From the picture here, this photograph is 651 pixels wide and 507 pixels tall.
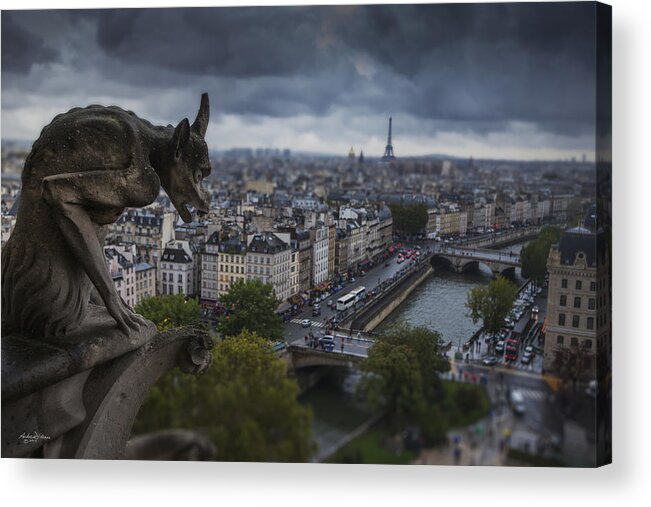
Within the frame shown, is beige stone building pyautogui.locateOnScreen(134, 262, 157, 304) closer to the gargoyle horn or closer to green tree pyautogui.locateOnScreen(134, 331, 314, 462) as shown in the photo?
green tree pyautogui.locateOnScreen(134, 331, 314, 462)

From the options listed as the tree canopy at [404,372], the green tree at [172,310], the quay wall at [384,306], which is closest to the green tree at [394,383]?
the tree canopy at [404,372]

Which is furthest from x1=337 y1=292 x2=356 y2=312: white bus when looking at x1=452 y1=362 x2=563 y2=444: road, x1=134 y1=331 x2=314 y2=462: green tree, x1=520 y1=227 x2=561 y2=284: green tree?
x1=520 y1=227 x2=561 y2=284: green tree

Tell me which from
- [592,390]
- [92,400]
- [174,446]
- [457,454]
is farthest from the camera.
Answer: [174,446]

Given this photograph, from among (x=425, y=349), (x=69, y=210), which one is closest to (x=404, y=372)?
(x=425, y=349)

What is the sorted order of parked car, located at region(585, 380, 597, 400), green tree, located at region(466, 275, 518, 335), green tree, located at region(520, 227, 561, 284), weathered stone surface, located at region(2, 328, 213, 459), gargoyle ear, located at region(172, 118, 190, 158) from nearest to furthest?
weathered stone surface, located at region(2, 328, 213, 459)
gargoyle ear, located at region(172, 118, 190, 158)
parked car, located at region(585, 380, 597, 400)
green tree, located at region(520, 227, 561, 284)
green tree, located at region(466, 275, 518, 335)

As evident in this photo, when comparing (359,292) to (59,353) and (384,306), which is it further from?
(59,353)

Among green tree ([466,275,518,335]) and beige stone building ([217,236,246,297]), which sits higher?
beige stone building ([217,236,246,297])

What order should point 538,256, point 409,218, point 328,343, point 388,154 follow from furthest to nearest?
point 409,218, point 388,154, point 328,343, point 538,256

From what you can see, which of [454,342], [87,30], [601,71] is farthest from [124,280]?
[601,71]
